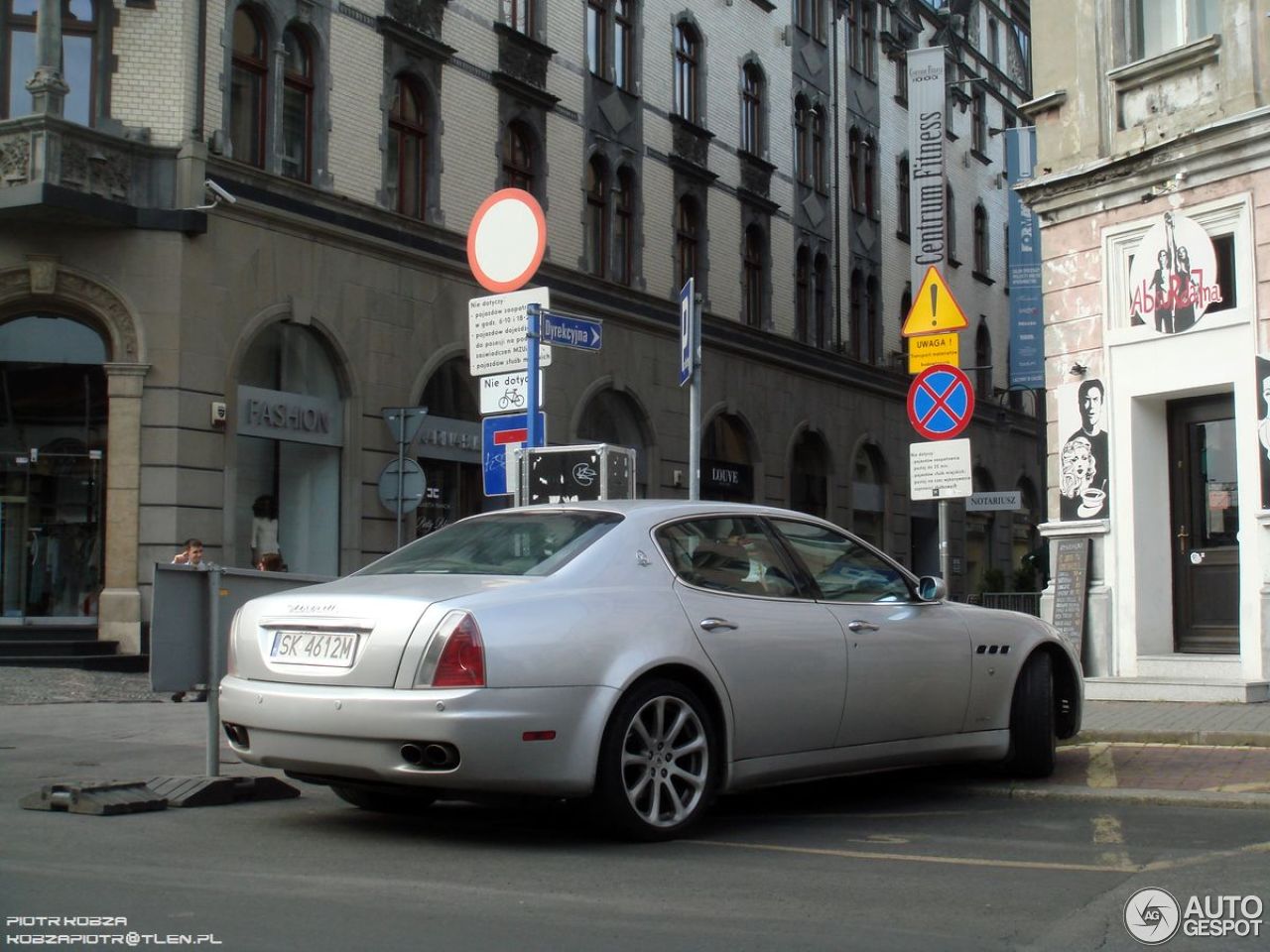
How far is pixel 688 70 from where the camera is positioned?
1255 inches

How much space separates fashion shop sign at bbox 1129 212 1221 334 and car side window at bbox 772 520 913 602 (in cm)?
729

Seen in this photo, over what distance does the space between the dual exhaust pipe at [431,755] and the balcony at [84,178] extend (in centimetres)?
1431

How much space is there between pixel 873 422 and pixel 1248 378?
24869 millimetres

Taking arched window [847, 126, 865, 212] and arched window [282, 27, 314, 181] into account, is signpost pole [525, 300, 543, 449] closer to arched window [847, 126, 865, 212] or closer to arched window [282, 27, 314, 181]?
arched window [282, 27, 314, 181]

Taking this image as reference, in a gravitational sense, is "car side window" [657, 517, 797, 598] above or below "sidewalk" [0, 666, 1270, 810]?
above

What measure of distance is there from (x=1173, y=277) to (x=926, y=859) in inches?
→ 374

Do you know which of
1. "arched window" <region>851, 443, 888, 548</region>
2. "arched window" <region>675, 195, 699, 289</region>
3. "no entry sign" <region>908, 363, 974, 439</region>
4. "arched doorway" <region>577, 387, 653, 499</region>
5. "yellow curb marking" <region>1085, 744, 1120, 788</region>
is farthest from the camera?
"arched window" <region>851, 443, 888, 548</region>

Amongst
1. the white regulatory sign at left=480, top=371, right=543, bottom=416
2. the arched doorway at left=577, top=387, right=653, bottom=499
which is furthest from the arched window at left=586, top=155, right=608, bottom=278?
the white regulatory sign at left=480, top=371, right=543, bottom=416

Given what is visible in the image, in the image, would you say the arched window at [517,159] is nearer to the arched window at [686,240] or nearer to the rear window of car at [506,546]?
the arched window at [686,240]

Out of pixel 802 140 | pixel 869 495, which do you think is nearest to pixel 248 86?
pixel 802 140

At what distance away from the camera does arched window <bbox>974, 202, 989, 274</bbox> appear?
4622 cm

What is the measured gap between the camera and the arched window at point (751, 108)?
111ft

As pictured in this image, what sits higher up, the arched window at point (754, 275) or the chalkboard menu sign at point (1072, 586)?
the arched window at point (754, 275)

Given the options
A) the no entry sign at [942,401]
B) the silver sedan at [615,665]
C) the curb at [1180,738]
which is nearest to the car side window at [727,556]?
the silver sedan at [615,665]
